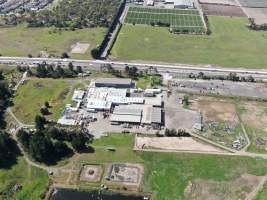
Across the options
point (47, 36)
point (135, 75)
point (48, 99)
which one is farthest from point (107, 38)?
point (48, 99)

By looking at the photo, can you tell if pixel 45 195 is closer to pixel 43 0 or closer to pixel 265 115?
pixel 265 115

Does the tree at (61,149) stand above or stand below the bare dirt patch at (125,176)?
above

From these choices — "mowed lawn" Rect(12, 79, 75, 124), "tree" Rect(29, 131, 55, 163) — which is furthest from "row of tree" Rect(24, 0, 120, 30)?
"tree" Rect(29, 131, 55, 163)

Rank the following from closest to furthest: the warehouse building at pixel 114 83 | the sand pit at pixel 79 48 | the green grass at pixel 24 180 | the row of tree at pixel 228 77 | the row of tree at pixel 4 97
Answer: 1. the green grass at pixel 24 180
2. the row of tree at pixel 4 97
3. the warehouse building at pixel 114 83
4. the row of tree at pixel 228 77
5. the sand pit at pixel 79 48

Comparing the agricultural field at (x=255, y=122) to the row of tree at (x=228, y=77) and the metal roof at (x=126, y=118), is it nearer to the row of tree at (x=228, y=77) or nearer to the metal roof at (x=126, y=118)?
the row of tree at (x=228, y=77)

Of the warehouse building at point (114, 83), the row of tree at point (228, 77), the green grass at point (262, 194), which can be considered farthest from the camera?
the row of tree at point (228, 77)

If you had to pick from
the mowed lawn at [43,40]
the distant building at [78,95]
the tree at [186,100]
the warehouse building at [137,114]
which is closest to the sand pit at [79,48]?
the mowed lawn at [43,40]

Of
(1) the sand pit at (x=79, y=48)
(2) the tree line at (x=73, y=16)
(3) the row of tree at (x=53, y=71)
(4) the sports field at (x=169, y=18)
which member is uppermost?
(3) the row of tree at (x=53, y=71)
